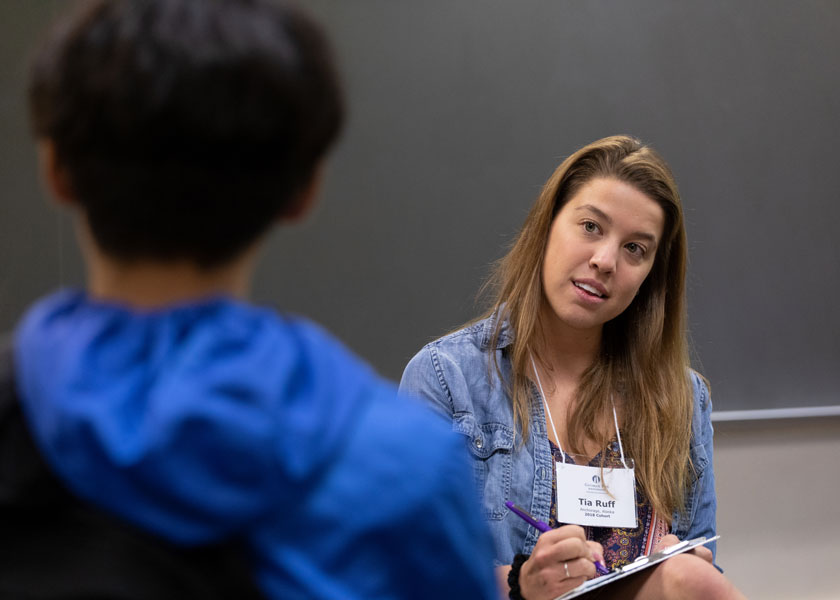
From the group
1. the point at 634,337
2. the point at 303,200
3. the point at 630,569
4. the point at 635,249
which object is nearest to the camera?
the point at 303,200

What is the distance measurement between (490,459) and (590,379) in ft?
1.08

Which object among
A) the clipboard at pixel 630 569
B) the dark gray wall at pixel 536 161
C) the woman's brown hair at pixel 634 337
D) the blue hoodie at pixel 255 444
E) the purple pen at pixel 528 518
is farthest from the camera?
the dark gray wall at pixel 536 161

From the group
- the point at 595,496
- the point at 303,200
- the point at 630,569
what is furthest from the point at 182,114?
the point at 595,496

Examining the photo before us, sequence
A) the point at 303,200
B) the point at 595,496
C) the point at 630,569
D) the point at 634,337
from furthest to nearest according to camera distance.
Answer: the point at 634,337, the point at 595,496, the point at 630,569, the point at 303,200

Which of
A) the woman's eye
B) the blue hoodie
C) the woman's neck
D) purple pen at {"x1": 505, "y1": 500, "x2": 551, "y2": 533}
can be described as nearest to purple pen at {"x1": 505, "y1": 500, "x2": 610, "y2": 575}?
→ purple pen at {"x1": 505, "y1": 500, "x2": 551, "y2": 533}

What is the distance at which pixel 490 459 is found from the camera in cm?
173

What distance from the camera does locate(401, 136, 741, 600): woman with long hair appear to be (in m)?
1.72

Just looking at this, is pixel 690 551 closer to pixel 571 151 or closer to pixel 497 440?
pixel 497 440

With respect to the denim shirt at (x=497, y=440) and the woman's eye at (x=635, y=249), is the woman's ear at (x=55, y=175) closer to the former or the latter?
the denim shirt at (x=497, y=440)

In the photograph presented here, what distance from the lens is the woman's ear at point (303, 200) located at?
24.3 inches

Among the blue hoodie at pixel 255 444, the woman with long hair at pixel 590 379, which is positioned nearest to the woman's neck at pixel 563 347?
the woman with long hair at pixel 590 379

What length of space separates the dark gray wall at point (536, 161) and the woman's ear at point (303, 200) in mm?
1913

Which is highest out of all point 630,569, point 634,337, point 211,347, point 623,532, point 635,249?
point 211,347

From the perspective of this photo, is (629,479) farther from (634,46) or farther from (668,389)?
(634,46)
